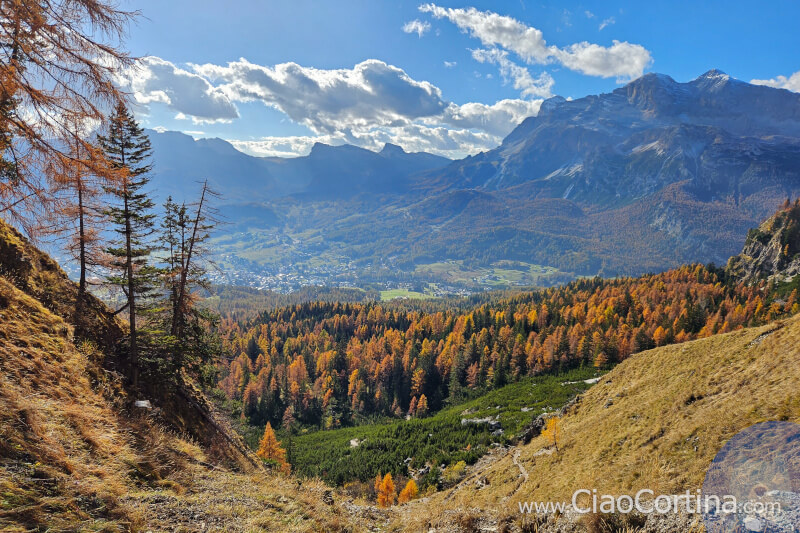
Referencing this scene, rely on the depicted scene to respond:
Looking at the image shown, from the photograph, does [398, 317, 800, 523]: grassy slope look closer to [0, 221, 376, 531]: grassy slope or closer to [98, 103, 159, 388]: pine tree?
[0, 221, 376, 531]: grassy slope

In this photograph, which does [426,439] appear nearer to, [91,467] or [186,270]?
[186,270]

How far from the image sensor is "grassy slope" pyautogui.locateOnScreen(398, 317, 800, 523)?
469 inches

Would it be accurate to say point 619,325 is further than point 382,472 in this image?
Yes

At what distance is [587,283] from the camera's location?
154m

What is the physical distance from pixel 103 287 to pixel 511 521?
2321cm

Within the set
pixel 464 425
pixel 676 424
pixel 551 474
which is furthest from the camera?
pixel 464 425

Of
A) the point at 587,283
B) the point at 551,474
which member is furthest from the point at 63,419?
the point at 587,283

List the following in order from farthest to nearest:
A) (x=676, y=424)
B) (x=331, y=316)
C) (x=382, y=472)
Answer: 1. (x=331, y=316)
2. (x=382, y=472)
3. (x=676, y=424)

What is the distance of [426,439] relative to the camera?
56.8 meters

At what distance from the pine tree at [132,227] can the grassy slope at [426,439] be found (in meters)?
38.5

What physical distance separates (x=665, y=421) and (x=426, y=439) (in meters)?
46.1

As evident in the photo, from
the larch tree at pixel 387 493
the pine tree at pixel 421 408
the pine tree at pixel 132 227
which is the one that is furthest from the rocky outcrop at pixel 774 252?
the pine tree at pixel 132 227

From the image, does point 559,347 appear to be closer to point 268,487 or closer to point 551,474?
point 551,474

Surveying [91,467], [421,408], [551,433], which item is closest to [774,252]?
[421,408]
